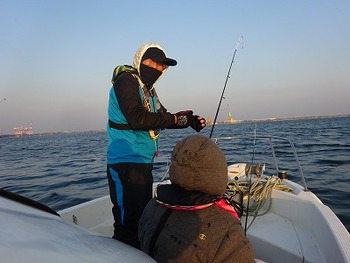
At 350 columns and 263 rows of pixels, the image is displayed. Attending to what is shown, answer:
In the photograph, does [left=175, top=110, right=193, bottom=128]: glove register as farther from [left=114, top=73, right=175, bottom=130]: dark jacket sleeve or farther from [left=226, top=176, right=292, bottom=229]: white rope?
[left=226, top=176, right=292, bottom=229]: white rope

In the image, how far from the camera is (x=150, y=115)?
216 cm

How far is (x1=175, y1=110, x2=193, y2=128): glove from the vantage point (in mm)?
2303

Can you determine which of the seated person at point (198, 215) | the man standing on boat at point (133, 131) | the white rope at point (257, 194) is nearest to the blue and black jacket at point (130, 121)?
the man standing on boat at point (133, 131)

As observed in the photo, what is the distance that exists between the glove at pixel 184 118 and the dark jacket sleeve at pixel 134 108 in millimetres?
99

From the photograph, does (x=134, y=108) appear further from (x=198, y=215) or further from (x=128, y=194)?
(x=198, y=215)

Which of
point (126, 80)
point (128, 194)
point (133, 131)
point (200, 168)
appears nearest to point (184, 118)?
point (133, 131)

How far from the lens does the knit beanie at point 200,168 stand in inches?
52.3

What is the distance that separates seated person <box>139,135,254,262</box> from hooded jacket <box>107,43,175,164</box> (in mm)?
786

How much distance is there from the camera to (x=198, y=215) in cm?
136

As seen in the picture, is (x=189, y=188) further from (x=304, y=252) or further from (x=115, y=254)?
(x=304, y=252)

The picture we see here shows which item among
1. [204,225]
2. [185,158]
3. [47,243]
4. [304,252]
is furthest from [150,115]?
[304,252]

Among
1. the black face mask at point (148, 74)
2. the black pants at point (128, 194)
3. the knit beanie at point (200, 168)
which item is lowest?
the black pants at point (128, 194)

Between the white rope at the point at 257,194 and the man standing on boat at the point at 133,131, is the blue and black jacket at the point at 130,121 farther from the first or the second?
the white rope at the point at 257,194

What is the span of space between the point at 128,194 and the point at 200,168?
1046 mm
